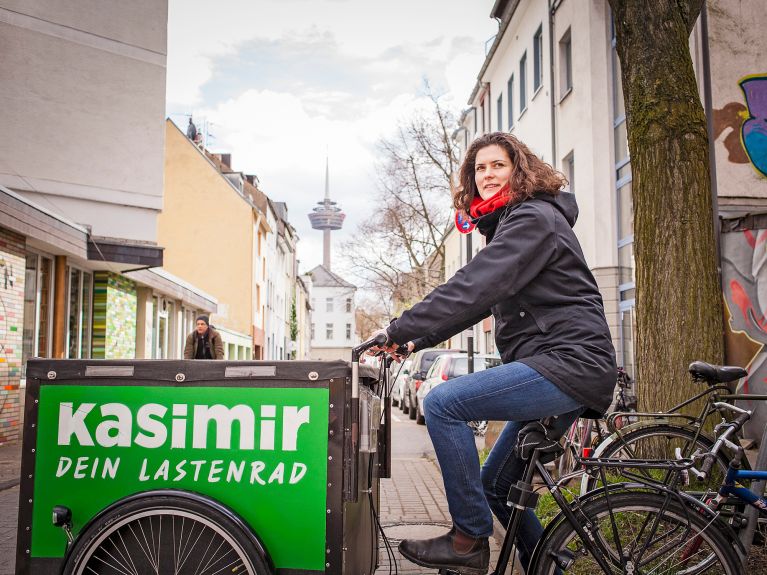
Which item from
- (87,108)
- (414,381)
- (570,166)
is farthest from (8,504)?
(570,166)

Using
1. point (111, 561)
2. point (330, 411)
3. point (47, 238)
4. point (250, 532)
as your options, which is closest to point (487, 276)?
point (330, 411)

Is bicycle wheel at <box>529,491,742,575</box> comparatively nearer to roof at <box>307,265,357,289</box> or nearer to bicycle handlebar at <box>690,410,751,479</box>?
bicycle handlebar at <box>690,410,751,479</box>

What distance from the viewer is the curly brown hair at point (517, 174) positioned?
10.6 feet

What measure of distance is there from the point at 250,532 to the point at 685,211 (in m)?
3.96

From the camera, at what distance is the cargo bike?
2.99 m

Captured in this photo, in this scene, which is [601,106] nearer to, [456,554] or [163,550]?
[456,554]

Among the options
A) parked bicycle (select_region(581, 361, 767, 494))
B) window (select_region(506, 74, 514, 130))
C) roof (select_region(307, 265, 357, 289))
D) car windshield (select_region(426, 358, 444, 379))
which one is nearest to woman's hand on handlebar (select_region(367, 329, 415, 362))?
parked bicycle (select_region(581, 361, 767, 494))

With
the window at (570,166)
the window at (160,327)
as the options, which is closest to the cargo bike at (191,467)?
the window at (570,166)

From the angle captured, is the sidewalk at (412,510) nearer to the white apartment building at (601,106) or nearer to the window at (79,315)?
the white apartment building at (601,106)

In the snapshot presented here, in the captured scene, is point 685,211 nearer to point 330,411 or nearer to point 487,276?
point 487,276

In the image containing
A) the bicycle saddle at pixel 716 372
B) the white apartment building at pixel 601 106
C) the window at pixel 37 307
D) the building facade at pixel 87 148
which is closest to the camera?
the bicycle saddle at pixel 716 372

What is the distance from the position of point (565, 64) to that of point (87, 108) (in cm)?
1174

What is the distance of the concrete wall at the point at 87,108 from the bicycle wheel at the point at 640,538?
17252 mm

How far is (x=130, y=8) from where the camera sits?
19.6 metres
